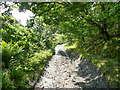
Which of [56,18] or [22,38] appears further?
[22,38]

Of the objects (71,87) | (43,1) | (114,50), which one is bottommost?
(71,87)

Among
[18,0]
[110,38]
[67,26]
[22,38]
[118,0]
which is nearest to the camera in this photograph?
[18,0]

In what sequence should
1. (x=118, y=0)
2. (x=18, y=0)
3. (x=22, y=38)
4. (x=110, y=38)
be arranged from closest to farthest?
1. (x=18, y=0)
2. (x=118, y=0)
3. (x=22, y=38)
4. (x=110, y=38)

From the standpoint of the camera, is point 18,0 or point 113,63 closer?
point 18,0

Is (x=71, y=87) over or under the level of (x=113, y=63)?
under

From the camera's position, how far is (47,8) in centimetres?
425

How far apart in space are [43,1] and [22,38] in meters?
2.98

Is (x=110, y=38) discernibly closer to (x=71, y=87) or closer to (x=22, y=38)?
(x=71, y=87)

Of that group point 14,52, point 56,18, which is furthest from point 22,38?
point 56,18

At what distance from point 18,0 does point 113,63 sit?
6226mm

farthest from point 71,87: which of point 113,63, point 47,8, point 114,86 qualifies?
point 47,8

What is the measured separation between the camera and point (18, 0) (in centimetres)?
408

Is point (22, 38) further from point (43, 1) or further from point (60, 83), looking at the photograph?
point (60, 83)

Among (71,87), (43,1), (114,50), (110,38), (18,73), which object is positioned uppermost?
(43,1)
